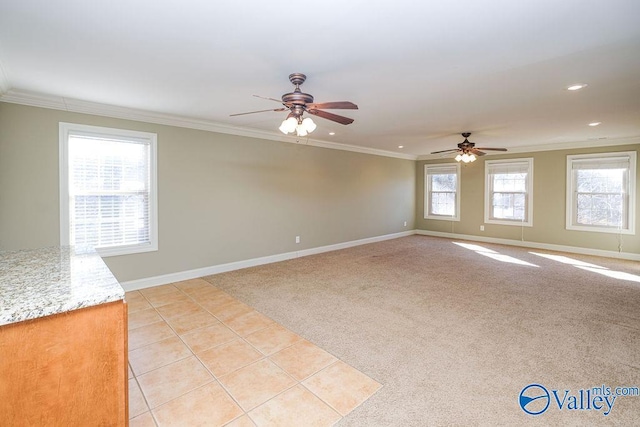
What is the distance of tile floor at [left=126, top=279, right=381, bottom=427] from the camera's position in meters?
1.86

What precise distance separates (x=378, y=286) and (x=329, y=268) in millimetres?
1166

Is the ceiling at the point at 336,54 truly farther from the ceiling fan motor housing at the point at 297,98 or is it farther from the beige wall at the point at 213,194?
the beige wall at the point at 213,194

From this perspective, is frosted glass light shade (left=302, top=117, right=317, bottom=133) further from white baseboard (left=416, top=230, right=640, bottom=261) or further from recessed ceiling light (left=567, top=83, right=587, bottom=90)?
white baseboard (left=416, top=230, right=640, bottom=261)

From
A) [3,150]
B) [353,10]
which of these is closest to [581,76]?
[353,10]

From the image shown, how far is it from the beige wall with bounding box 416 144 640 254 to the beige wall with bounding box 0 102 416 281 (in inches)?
96.4

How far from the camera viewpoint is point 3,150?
10.6 feet

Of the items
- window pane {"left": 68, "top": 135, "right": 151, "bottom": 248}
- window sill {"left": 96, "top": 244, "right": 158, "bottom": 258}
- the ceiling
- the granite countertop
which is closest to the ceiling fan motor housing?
the ceiling

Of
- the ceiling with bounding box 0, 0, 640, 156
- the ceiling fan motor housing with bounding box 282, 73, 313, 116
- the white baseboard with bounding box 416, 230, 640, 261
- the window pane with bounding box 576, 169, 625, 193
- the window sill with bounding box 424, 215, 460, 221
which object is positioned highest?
the ceiling with bounding box 0, 0, 640, 156

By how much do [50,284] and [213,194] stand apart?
360 centimetres

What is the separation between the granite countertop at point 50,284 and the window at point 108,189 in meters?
2.21

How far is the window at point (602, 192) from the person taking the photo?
584 centimetres

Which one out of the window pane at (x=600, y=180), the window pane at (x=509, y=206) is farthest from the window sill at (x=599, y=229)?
the window pane at (x=509, y=206)

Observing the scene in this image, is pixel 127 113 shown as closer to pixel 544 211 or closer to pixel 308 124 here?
pixel 308 124

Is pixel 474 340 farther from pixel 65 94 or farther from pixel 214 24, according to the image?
pixel 65 94
